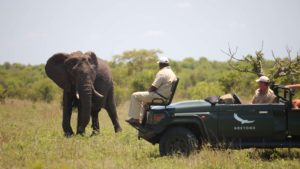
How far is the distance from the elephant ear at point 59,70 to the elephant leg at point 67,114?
28 centimetres

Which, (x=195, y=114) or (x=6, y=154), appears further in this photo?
(x=6, y=154)

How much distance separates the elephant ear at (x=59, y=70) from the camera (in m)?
17.0

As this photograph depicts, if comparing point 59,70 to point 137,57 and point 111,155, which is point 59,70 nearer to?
point 111,155

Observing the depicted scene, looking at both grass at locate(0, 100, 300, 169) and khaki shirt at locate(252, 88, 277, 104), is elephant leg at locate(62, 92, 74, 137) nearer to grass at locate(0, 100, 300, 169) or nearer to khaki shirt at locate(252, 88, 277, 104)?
grass at locate(0, 100, 300, 169)

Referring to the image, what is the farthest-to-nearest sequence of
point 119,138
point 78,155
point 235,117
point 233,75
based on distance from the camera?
1. point 233,75
2. point 119,138
3. point 78,155
4. point 235,117

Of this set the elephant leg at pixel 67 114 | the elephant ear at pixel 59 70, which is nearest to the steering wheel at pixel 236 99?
the elephant leg at pixel 67 114

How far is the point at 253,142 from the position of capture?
419 inches

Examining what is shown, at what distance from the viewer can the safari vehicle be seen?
10500 mm

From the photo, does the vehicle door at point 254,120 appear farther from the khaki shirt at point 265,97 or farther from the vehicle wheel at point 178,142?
the khaki shirt at point 265,97

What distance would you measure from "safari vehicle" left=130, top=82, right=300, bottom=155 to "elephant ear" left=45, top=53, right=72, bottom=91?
247 inches

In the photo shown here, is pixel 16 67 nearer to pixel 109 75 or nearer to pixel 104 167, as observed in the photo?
pixel 109 75

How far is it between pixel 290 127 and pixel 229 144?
122 cm

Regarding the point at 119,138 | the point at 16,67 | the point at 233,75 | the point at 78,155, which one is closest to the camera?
the point at 78,155

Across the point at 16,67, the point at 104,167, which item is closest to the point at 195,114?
the point at 104,167
